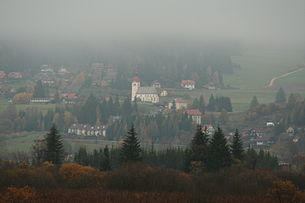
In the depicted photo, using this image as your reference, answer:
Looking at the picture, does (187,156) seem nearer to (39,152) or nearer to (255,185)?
(255,185)

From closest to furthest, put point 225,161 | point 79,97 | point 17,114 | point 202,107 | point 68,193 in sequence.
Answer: point 68,193, point 225,161, point 17,114, point 202,107, point 79,97

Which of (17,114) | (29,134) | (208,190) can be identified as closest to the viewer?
(208,190)

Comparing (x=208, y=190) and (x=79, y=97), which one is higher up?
(x=79, y=97)

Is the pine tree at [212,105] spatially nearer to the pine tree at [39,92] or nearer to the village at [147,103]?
the village at [147,103]

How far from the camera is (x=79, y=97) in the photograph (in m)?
176

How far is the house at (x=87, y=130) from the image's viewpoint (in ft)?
431

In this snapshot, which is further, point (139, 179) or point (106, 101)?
point (106, 101)

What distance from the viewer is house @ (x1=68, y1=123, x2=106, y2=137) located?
131m

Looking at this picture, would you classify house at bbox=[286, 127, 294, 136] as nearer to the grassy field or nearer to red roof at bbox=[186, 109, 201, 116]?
red roof at bbox=[186, 109, 201, 116]

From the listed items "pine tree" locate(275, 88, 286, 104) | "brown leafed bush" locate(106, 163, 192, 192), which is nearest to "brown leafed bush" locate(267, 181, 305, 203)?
"brown leafed bush" locate(106, 163, 192, 192)

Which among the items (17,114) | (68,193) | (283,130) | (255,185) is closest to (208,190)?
(255,185)

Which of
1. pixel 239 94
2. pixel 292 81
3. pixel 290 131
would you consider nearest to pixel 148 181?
pixel 290 131

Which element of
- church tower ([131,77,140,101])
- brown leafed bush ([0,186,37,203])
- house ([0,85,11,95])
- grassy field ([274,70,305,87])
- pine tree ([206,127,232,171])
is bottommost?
brown leafed bush ([0,186,37,203])

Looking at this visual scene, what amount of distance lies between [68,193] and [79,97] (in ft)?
440
